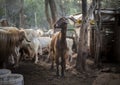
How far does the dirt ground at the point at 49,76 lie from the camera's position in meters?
7.47

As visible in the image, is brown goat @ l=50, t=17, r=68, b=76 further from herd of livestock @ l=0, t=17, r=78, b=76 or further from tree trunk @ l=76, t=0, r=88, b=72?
tree trunk @ l=76, t=0, r=88, b=72

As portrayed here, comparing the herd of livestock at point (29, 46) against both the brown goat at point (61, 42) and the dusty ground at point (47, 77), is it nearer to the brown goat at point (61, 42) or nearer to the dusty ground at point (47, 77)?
the brown goat at point (61, 42)

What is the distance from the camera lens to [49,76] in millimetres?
8195

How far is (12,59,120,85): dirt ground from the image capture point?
7.47 meters

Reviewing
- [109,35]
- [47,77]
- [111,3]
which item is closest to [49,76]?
[47,77]

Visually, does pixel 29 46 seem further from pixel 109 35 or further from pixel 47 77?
pixel 109 35

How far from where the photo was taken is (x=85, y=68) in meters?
9.16

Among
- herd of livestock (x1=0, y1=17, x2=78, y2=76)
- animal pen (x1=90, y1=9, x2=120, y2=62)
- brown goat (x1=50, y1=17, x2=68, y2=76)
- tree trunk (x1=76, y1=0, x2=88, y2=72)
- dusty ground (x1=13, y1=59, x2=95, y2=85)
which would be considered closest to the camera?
dusty ground (x1=13, y1=59, x2=95, y2=85)

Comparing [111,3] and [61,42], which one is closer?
[61,42]

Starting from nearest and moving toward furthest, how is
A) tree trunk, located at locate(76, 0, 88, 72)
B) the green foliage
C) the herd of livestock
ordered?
the herd of livestock < tree trunk, located at locate(76, 0, 88, 72) < the green foliage

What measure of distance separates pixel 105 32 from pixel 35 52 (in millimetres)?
3538

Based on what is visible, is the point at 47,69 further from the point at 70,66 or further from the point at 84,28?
the point at 84,28

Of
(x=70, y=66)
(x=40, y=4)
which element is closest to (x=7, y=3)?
(x=40, y=4)

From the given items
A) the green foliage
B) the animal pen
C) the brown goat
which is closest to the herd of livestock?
the brown goat
